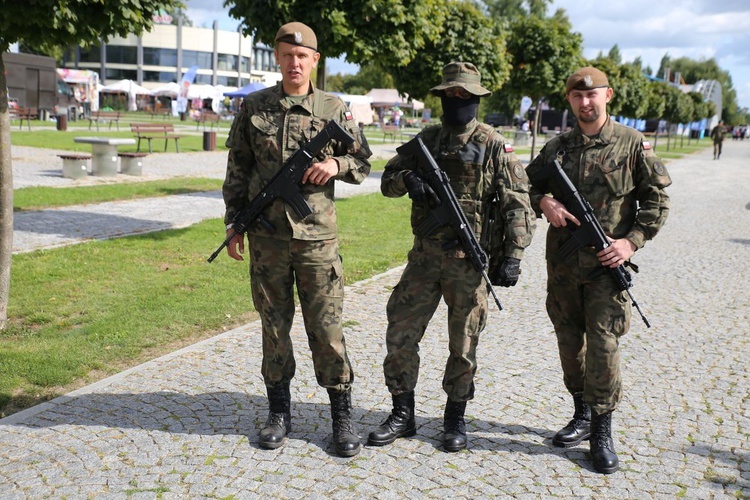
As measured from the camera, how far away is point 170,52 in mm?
84188

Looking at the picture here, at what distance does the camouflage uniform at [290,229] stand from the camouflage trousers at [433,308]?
1.00 feet

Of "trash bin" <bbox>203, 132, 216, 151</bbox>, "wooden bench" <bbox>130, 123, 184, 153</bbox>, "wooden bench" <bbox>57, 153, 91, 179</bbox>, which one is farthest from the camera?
"trash bin" <bbox>203, 132, 216, 151</bbox>

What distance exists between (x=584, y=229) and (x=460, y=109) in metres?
0.92

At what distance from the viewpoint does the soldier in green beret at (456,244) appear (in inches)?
155

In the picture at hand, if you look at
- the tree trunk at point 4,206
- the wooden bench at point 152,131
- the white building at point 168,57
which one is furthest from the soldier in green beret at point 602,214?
the white building at point 168,57

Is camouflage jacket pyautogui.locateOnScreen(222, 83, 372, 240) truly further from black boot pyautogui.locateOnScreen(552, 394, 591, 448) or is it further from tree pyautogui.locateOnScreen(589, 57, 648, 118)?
tree pyautogui.locateOnScreen(589, 57, 648, 118)

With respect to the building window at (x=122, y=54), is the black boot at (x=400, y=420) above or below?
below

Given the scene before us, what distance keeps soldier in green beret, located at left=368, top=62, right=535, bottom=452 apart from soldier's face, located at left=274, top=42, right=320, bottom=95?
67 cm

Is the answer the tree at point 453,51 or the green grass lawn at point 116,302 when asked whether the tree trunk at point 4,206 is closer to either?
the green grass lawn at point 116,302

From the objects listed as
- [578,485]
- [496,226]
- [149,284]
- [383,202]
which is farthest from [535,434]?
[383,202]

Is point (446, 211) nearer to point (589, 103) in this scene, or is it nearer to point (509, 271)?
point (509, 271)

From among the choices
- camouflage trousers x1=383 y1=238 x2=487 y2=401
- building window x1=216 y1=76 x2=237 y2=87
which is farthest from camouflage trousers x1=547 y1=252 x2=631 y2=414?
building window x1=216 y1=76 x2=237 y2=87

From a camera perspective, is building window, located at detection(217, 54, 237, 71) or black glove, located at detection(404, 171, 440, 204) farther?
building window, located at detection(217, 54, 237, 71)

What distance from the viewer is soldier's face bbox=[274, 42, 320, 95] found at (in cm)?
385
